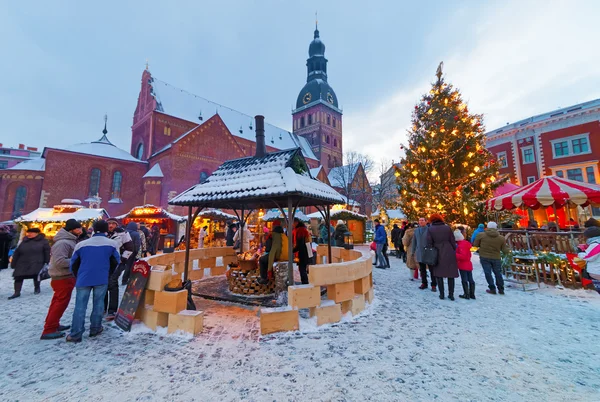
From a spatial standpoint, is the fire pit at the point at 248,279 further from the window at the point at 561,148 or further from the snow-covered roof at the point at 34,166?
the snow-covered roof at the point at 34,166

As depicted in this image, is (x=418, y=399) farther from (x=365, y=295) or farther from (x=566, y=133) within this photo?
(x=566, y=133)

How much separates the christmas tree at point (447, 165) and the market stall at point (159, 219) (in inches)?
665

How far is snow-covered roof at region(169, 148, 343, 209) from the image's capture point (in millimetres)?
4828

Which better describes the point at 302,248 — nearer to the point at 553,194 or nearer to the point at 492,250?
the point at 492,250

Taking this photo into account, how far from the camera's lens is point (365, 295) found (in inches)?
208

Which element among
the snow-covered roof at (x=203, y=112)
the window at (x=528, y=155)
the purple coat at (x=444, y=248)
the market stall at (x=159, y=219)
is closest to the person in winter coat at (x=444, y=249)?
the purple coat at (x=444, y=248)

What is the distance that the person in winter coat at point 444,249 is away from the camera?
5.54m

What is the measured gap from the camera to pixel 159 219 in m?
19.1

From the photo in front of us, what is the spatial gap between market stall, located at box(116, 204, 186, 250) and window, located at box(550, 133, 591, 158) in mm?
34213

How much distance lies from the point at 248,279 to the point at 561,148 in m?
31.2

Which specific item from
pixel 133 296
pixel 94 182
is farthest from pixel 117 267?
pixel 94 182

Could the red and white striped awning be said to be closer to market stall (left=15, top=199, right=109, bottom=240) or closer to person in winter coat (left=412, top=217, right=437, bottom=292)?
person in winter coat (left=412, top=217, right=437, bottom=292)

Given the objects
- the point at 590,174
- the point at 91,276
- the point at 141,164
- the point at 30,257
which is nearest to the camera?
→ the point at 91,276

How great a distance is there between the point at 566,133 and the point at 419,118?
773 inches
